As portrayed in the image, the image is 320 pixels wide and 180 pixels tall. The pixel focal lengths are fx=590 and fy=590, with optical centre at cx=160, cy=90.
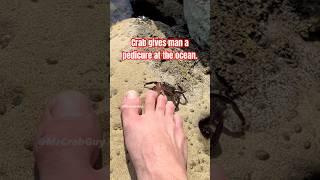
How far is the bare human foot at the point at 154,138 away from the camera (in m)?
1.97

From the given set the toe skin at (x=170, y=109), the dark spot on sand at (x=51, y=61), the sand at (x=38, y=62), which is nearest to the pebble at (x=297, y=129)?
the toe skin at (x=170, y=109)

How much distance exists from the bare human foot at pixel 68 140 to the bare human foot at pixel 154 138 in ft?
0.40

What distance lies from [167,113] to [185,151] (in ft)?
0.51

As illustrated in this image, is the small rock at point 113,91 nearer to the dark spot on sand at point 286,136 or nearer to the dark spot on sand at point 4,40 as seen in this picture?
the dark spot on sand at point 4,40

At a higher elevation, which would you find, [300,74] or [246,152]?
[300,74]

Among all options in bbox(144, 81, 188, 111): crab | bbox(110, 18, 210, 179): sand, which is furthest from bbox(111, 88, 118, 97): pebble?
bbox(144, 81, 188, 111): crab

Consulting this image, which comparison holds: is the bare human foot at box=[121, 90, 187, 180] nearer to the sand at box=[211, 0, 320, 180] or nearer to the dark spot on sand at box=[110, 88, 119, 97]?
the dark spot on sand at box=[110, 88, 119, 97]

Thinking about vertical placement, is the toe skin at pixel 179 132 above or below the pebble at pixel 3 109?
below

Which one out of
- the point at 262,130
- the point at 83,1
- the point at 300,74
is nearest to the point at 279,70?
the point at 300,74

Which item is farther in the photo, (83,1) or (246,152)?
(83,1)

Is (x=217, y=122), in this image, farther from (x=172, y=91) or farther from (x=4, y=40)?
(x=4, y=40)

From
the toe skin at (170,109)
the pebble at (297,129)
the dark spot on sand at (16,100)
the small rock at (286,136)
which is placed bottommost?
the small rock at (286,136)

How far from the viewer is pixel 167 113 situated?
213 cm

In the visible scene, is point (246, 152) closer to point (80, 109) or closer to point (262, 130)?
point (262, 130)
